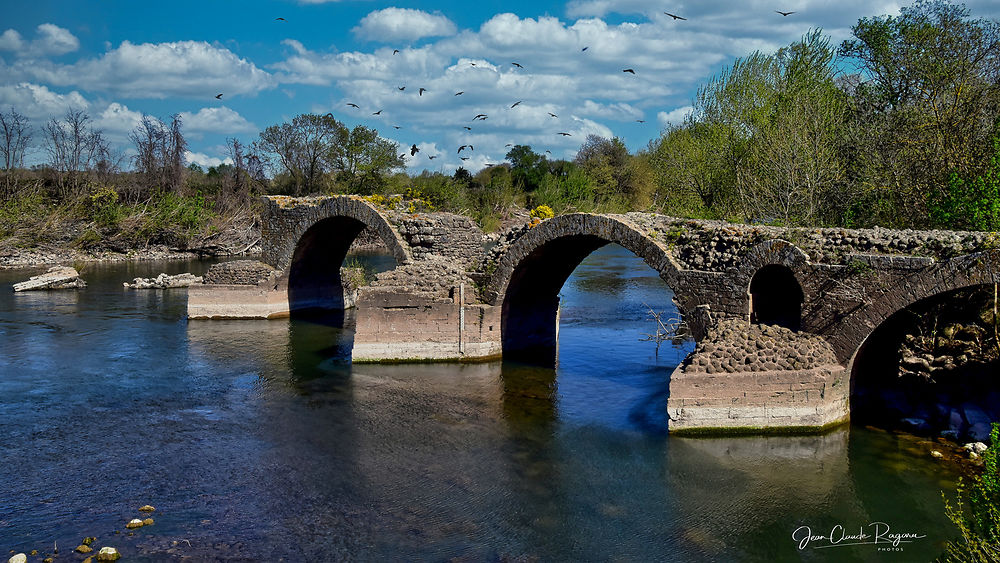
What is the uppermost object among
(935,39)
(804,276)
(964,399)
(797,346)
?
(935,39)

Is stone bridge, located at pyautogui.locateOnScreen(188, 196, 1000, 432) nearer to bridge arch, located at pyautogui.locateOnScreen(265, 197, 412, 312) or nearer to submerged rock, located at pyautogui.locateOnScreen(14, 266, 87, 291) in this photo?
bridge arch, located at pyautogui.locateOnScreen(265, 197, 412, 312)

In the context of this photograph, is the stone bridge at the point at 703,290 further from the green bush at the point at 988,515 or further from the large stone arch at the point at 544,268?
the green bush at the point at 988,515

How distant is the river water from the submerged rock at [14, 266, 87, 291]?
13119 mm

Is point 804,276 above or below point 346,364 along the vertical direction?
above

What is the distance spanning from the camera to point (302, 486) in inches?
504

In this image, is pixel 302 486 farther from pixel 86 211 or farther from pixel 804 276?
pixel 86 211

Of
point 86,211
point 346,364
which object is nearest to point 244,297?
point 346,364

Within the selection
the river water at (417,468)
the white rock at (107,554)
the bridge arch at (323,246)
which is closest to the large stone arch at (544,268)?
the river water at (417,468)

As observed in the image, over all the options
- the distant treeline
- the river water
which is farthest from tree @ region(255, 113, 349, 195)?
the river water

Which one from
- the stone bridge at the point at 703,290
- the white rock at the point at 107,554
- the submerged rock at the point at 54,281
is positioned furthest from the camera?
the submerged rock at the point at 54,281

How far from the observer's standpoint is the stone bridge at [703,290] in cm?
1408

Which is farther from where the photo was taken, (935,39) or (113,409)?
(935,39)

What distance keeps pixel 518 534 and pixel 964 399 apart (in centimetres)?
978

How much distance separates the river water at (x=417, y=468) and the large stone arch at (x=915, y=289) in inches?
74.3
